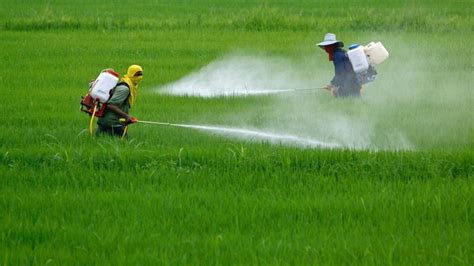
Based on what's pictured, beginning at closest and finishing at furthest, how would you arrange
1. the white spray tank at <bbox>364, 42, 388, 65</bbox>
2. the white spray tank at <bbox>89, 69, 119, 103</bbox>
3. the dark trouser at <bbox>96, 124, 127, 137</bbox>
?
the white spray tank at <bbox>89, 69, 119, 103</bbox> < the dark trouser at <bbox>96, 124, 127, 137</bbox> < the white spray tank at <bbox>364, 42, 388, 65</bbox>

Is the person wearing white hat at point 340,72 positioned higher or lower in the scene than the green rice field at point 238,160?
higher

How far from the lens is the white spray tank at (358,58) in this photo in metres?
12.0

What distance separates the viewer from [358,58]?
39.4 ft

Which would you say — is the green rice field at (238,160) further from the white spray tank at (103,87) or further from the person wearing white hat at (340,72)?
the white spray tank at (103,87)

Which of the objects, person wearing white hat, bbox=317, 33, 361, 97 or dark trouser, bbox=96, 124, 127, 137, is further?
person wearing white hat, bbox=317, 33, 361, 97

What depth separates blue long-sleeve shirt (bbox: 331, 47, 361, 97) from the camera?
12430 millimetres

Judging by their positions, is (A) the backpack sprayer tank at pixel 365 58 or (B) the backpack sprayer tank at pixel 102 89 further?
(A) the backpack sprayer tank at pixel 365 58

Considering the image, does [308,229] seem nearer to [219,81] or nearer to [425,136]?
[425,136]

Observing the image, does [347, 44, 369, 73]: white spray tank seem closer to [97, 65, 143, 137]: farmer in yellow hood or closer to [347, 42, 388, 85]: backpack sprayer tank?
[347, 42, 388, 85]: backpack sprayer tank

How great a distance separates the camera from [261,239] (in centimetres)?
662

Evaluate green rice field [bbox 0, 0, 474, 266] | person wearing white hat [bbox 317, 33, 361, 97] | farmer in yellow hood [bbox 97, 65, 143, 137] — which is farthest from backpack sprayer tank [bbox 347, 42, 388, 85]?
farmer in yellow hood [bbox 97, 65, 143, 137]

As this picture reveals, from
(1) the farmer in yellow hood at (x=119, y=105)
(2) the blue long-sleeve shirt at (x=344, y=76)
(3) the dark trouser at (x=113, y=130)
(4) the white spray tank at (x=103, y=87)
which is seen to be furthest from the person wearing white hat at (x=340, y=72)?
(4) the white spray tank at (x=103, y=87)

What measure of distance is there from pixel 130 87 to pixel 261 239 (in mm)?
3754

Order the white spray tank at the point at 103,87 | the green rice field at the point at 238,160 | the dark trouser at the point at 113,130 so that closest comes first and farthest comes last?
the green rice field at the point at 238,160 < the white spray tank at the point at 103,87 < the dark trouser at the point at 113,130
